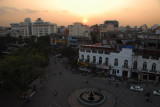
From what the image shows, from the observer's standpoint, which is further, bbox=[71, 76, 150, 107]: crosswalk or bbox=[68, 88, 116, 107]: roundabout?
bbox=[71, 76, 150, 107]: crosswalk

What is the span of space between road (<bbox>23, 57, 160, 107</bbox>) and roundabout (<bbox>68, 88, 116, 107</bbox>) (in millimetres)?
835

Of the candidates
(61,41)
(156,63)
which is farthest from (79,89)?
(61,41)

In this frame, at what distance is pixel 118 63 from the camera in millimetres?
28578

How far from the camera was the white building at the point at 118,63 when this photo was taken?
25.9 metres

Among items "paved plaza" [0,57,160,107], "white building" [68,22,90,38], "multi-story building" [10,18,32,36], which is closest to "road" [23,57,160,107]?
"paved plaza" [0,57,160,107]

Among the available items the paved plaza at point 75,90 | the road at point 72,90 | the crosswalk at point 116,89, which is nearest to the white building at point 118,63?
the paved plaza at point 75,90

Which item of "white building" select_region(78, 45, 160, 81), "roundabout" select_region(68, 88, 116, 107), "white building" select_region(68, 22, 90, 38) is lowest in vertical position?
"roundabout" select_region(68, 88, 116, 107)

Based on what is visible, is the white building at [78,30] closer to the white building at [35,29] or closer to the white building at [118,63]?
the white building at [35,29]

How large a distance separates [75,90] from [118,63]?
39.2 feet

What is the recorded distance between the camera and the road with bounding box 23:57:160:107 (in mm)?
18484

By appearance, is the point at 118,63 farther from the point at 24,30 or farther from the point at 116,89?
the point at 24,30

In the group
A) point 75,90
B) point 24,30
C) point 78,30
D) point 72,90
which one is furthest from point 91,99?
point 24,30

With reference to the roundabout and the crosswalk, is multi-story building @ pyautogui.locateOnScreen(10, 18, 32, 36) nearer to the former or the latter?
the crosswalk

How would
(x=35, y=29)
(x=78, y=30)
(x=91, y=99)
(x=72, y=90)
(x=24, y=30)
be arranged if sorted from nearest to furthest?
(x=91, y=99), (x=72, y=90), (x=78, y=30), (x=35, y=29), (x=24, y=30)
